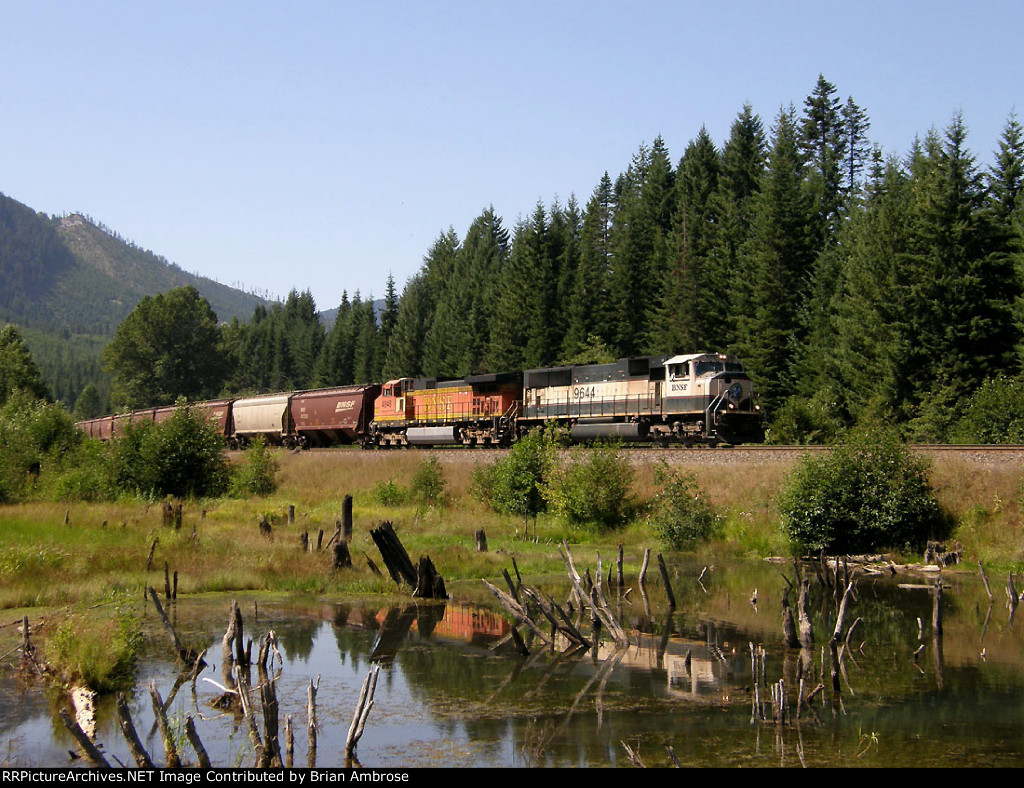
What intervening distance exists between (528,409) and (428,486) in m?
7.44

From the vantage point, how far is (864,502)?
29.3 m

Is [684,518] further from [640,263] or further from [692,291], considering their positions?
[640,263]

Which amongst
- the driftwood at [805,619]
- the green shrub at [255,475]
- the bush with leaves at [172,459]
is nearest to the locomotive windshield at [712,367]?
the bush with leaves at [172,459]

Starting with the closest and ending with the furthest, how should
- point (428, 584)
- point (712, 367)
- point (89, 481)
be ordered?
point (428, 584) < point (712, 367) < point (89, 481)

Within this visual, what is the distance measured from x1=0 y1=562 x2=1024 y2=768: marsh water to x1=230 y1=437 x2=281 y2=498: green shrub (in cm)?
2527

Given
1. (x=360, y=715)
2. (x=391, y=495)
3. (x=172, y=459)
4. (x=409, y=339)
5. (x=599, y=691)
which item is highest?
(x=409, y=339)

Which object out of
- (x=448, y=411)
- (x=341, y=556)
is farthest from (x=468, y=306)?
(x=341, y=556)

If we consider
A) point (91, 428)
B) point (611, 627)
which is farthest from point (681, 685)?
point (91, 428)

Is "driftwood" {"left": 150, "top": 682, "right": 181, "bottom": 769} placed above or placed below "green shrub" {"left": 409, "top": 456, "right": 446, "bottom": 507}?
below

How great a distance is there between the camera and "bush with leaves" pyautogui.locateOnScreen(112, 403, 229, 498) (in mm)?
39281

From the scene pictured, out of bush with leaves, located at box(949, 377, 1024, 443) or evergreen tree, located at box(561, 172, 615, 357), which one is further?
evergreen tree, located at box(561, 172, 615, 357)

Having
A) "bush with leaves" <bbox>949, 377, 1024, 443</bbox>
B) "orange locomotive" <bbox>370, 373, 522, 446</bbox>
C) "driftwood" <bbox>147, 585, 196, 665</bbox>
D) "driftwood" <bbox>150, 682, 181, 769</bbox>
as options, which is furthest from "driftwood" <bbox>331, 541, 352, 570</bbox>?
"bush with leaves" <bbox>949, 377, 1024, 443</bbox>

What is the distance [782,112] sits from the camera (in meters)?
72.4

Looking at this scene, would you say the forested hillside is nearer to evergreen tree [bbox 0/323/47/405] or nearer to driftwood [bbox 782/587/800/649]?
driftwood [bbox 782/587/800/649]
